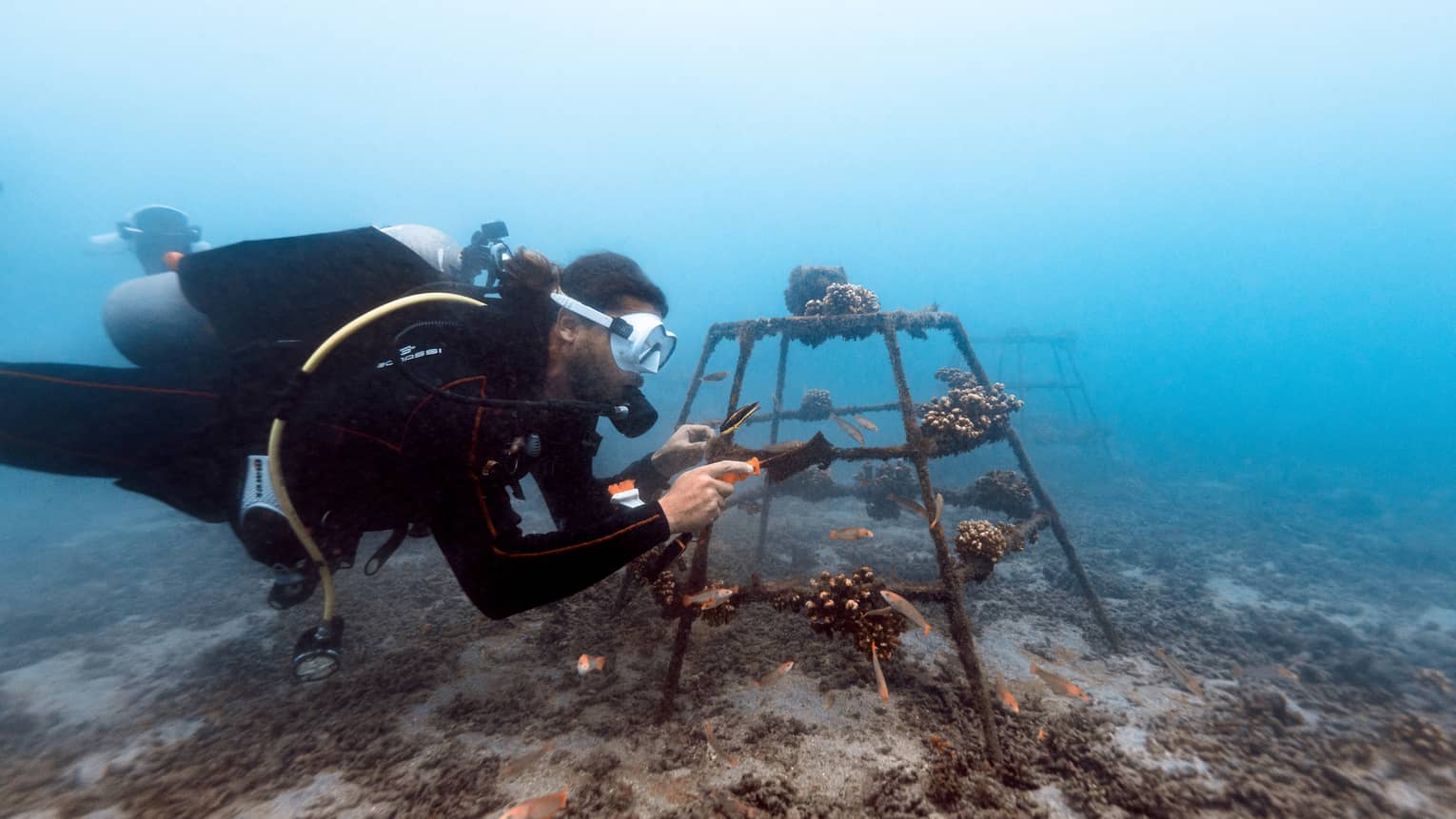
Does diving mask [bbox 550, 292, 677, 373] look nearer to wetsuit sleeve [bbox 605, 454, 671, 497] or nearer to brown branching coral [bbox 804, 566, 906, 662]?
wetsuit sleeve [bbox 605, 454, 671, 497]

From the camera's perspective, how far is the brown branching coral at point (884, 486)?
9328mm

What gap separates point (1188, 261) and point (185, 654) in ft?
804

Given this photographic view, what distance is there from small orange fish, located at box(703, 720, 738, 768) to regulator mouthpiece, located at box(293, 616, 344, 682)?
2742mm

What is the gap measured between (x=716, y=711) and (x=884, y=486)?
592cm

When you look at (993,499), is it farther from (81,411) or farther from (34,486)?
(34,486)

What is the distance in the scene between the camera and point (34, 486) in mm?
27156

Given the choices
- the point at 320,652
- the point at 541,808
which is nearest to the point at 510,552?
the point at 541,808

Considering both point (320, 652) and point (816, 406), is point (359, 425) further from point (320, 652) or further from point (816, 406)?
point (816, 406)

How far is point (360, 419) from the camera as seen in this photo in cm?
292

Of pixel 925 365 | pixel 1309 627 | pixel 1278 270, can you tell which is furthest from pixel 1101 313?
pixel 1309 627

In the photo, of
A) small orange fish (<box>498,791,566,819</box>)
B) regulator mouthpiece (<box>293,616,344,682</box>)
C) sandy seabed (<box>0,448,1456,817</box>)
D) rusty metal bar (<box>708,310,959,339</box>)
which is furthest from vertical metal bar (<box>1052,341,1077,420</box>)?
regulator mouthpiece (<box>293,616,344,682</box>)

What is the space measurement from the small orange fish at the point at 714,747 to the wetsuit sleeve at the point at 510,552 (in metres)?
2.03

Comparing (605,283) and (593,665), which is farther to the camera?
(593,665)

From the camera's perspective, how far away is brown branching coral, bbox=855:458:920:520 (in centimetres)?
933
